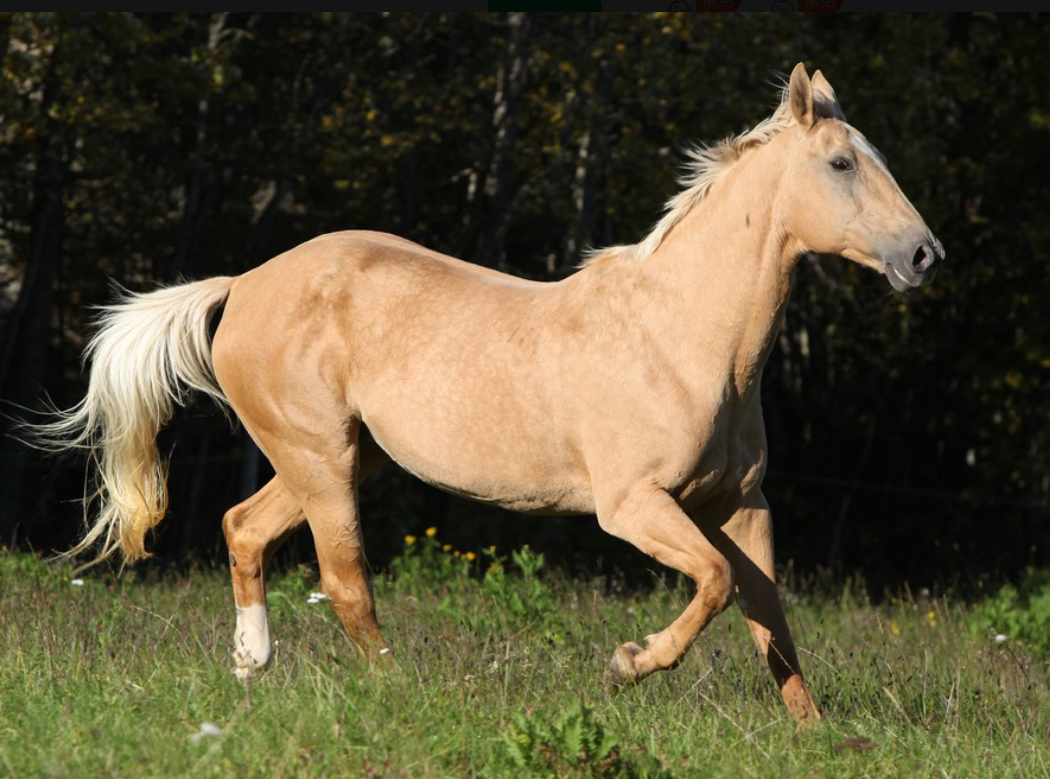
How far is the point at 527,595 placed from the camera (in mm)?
6488

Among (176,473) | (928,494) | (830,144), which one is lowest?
(176,473)

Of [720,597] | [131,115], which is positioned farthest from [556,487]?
[131,115]

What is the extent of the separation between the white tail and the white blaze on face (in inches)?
27.0

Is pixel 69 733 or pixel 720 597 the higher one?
pixel 720 597

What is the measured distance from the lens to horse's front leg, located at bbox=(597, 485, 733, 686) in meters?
4.39

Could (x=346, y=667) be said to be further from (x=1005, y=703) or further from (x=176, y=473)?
(x=176, y=473)

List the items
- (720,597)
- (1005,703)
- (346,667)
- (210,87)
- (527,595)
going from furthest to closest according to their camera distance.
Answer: (210,87) < (527,595) < (1005,703) < (346,667) < (720,597)

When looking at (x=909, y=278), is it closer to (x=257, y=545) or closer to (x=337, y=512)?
(x=337, y=512)

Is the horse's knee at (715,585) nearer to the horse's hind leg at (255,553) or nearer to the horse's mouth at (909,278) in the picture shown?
the horse's mouth at (909,278)

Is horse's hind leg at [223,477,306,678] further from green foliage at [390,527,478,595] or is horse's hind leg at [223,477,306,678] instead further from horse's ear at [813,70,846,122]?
horse's ear at [813,70,846,122]

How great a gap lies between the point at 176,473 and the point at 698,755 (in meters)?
8.55

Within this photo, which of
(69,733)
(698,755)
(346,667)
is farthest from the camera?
(346,667)

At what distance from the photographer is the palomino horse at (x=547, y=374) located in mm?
4582

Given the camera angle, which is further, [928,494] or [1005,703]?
[928,494]
